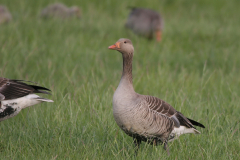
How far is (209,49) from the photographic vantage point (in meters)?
10.6

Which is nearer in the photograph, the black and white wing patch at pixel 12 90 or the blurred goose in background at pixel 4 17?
the black and white wing patch at pixel 12 90

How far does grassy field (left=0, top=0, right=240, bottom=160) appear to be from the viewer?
452 cm

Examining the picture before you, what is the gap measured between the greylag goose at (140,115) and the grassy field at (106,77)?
19 cm

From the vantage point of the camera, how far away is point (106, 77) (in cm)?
761

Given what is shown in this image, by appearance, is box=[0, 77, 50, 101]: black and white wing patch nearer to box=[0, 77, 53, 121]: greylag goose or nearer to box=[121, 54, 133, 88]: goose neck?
box=[0, 77, 53, 121]: greylag goose

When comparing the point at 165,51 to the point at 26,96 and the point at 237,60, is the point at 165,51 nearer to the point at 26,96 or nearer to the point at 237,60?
the point at 237,60

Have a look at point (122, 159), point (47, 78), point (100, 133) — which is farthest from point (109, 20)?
point (122, 159)

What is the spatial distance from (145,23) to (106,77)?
555cm

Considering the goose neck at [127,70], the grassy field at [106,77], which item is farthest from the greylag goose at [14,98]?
the goose neck at [127,70]

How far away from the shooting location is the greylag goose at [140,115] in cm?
418

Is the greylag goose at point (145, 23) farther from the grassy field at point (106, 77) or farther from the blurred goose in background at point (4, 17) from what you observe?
the blurred goose in background at point (4, 17)

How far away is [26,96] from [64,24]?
265 inches

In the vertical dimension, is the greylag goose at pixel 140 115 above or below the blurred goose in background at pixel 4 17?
below

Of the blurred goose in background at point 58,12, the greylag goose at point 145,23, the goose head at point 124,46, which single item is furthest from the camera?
the blurred goose in background at point 58,12
